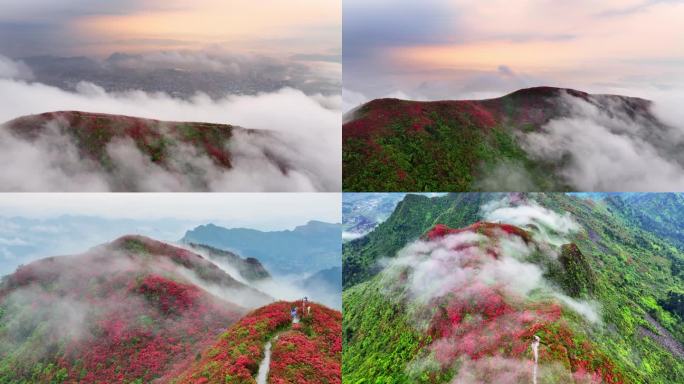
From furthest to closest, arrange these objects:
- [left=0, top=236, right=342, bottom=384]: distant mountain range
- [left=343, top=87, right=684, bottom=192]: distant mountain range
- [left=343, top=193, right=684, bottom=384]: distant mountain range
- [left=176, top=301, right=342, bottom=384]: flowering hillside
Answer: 1. [left=343, top=87, right=684, bottom=192]: distant mountain range
2. [left=0, top=236, right=342, bottom=384]: distant mountain range
3. [left=176, top=301, right=342, bottom=384]: flowering hillside
4. [left=343, top=193, right=684, bottom=384]: distant mountain range

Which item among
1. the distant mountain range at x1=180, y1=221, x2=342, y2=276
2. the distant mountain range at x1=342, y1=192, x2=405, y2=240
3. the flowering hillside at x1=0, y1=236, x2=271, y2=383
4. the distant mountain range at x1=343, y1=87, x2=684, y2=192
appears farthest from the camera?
Answer: the distant mountain range at x1=180, y1=221, x2=342, y2=276

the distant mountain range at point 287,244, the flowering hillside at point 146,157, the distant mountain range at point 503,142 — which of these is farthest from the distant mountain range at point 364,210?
the flowering hillside at point 146,157

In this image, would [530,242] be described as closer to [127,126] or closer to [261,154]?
[261,154]

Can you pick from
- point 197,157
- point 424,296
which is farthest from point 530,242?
point 197,157

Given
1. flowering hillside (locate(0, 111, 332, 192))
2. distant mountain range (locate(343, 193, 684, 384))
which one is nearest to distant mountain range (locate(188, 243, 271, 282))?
flowering hillside (locate(0, 111, 332, 192))

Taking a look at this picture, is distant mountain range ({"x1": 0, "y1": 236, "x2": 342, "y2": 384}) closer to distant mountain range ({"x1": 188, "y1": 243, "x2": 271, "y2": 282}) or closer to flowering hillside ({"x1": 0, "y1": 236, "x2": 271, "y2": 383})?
flowering hillside ({"x1": 0, "y1": 236, "x2": 271, "y2": 383})

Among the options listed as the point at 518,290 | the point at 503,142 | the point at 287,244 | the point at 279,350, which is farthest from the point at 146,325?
the point at 503,142

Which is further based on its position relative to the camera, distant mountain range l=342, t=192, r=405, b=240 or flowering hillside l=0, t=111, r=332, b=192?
distant mountain range l=342, t=192, r=405, b=240

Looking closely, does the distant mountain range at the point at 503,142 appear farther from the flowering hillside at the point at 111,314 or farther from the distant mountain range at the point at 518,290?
the flowering hillside at the point at 111,314
